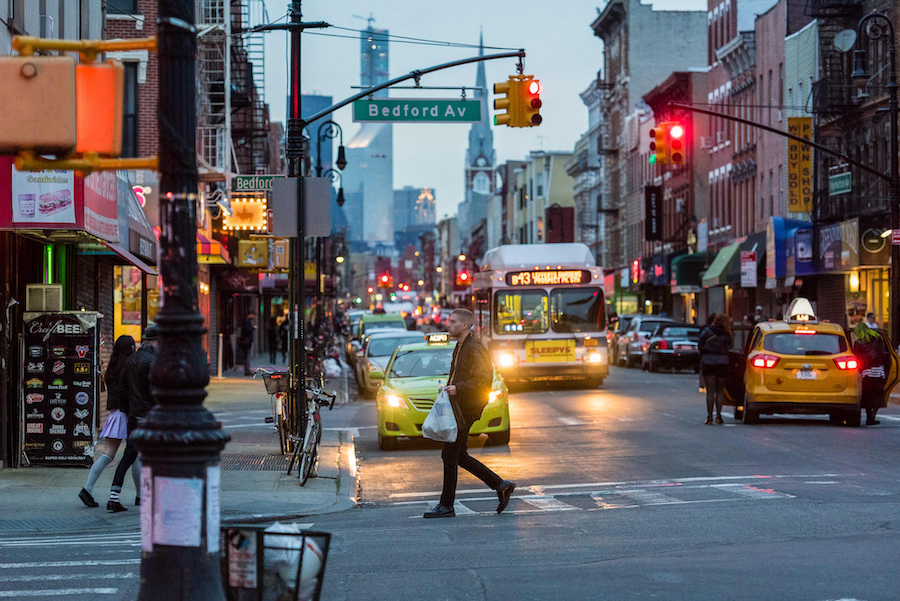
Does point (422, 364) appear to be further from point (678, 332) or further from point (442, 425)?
point (678, 332)

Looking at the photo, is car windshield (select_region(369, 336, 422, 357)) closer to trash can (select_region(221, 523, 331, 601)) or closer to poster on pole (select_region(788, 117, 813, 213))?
poster on pole (select_region(788, 117, 813, 213))

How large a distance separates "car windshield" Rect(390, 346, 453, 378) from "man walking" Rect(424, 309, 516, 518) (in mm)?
7435

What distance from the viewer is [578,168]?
95.0 metres

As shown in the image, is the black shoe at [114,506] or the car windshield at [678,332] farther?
the car windshield at [678,332]

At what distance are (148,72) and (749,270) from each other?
2338cm

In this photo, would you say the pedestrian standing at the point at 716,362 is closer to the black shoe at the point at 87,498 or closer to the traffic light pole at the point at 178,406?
the black shoe at the point at 87,498

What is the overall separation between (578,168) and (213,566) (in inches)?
3573

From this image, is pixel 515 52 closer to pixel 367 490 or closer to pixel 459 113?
pixel 459 113

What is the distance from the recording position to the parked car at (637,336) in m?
43.7

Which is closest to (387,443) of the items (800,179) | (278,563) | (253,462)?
(253,462)

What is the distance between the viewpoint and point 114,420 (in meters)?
13.0


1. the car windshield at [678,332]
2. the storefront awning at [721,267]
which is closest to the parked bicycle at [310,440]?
the car windshield at [678,332]

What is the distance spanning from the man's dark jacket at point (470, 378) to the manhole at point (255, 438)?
8403 mm

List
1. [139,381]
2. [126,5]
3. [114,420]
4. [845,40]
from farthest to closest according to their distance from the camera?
[845,40]
[126,5]
[114,420]
[139,381]
